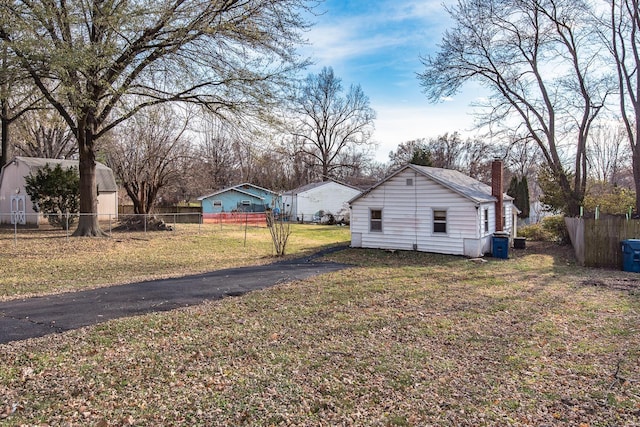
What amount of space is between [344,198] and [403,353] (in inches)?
1372

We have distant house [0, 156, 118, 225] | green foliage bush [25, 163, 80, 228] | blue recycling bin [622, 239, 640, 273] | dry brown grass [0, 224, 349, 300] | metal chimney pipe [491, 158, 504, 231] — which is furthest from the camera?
distant house [0, 156, 118, 225]

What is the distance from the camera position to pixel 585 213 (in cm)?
1973

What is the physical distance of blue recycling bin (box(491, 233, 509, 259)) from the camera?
16.3 m

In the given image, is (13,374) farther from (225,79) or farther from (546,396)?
(225,79)

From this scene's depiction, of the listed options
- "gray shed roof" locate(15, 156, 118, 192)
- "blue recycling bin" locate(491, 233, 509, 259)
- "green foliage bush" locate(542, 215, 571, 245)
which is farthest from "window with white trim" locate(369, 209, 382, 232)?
"gray shed roof" locate(15, 156, 118, 192)

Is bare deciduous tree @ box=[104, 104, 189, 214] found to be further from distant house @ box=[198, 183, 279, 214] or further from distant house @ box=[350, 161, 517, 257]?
distant house @ box=[350, 161, 517, 257]

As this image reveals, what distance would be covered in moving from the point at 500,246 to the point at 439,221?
2.61 metres

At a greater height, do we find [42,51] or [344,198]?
[42,51]

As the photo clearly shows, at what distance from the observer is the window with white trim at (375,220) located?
18.2 meters

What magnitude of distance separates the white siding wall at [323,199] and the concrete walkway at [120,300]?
89.5 feet

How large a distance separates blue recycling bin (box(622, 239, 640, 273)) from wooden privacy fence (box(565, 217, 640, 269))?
321mm

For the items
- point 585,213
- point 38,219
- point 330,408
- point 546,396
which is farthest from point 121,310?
point 38,219

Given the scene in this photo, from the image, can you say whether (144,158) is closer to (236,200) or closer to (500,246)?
(236,200)

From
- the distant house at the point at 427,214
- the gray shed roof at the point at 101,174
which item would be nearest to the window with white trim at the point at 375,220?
the distant house at the point at 427,214
